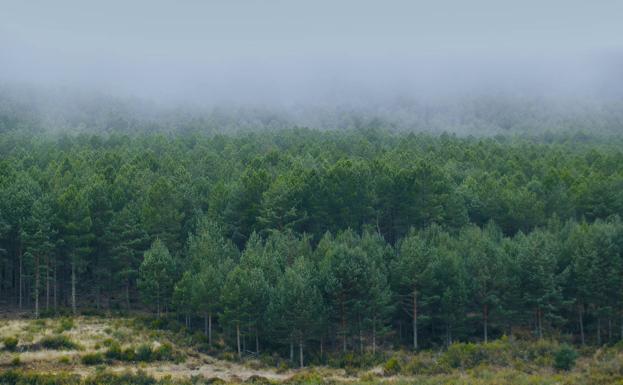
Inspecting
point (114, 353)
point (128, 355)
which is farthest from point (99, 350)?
point (128, 355)

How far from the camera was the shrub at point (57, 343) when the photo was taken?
3750 cm

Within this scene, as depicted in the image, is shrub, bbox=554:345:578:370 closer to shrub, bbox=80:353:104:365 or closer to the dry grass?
the dry grass

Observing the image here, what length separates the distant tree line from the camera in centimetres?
4075

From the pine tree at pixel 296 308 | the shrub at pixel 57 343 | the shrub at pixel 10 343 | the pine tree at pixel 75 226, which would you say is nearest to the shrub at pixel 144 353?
the shrub at pixel 57 343

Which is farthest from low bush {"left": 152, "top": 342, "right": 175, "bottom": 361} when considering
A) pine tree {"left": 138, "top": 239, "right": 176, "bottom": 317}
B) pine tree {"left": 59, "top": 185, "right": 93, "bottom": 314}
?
pine tree {"left": 59, "top": 185, "right": 93, "bottom": 314}

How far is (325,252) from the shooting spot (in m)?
44.0

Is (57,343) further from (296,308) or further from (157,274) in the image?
(296,308)

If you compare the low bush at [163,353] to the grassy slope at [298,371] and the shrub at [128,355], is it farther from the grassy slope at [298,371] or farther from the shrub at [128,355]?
the shrub at [128,355]

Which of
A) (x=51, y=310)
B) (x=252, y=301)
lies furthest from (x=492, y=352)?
(x=51, y=310)

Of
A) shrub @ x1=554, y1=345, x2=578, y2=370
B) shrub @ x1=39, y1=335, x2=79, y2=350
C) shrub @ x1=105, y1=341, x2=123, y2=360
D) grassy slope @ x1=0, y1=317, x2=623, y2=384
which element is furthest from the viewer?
shrub @ x1=39, y1=335, x2=79, y2=350

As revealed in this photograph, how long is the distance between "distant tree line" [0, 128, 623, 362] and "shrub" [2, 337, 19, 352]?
8.66 m

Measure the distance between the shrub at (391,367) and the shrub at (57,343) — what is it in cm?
1983

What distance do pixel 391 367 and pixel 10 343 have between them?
2416cm

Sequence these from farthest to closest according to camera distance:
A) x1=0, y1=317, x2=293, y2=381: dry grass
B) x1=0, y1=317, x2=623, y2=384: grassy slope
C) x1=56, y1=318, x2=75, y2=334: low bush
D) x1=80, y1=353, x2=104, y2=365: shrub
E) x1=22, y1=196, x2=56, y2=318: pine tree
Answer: x1=22, y1=196, x2=56, y2=318: pine tree, x1=56, y1=318, x2=75, y2=334: low bush, x1=80, y1=353, x2=104, y2=365: shrub, x1=0, y1=317, x2=293, y2=381: dry grass, x1=0, y1=317, x2=623, y2=384: grassy slope
